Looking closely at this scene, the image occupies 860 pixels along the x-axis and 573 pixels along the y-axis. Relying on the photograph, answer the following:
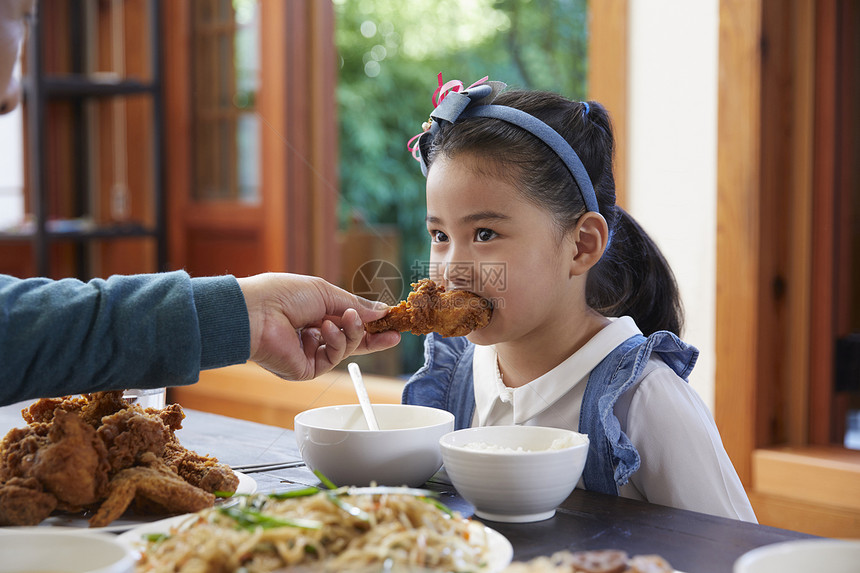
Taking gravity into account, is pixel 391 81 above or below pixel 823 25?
above

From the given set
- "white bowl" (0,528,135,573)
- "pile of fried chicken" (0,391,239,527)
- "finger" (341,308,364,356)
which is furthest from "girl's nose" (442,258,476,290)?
"white bowl" (0,528,135,573)

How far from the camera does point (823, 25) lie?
261cm

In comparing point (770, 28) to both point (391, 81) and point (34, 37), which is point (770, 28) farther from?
point (391, 81)

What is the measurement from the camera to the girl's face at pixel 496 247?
5.34 feet

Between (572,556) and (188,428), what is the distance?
1032 mm

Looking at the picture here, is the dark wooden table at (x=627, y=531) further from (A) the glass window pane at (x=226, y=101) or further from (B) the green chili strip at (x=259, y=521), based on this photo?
(A) the glass window pane at (x=226, y=101)

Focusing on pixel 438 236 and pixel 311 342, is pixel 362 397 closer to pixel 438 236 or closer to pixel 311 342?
pixel 311 342

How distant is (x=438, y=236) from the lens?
1719 mm

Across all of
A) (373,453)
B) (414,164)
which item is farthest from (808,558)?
(414,164)

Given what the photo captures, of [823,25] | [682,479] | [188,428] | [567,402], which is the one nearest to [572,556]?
[682,479]

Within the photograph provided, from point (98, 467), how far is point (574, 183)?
1032mm

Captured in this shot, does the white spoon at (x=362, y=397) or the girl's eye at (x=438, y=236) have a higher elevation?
the girl's eye at (x=438, y=236)

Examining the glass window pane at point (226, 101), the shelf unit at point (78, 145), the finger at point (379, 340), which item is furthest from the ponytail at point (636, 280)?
the shelf unit at point (78, 145)

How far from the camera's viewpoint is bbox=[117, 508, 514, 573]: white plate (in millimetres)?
924
